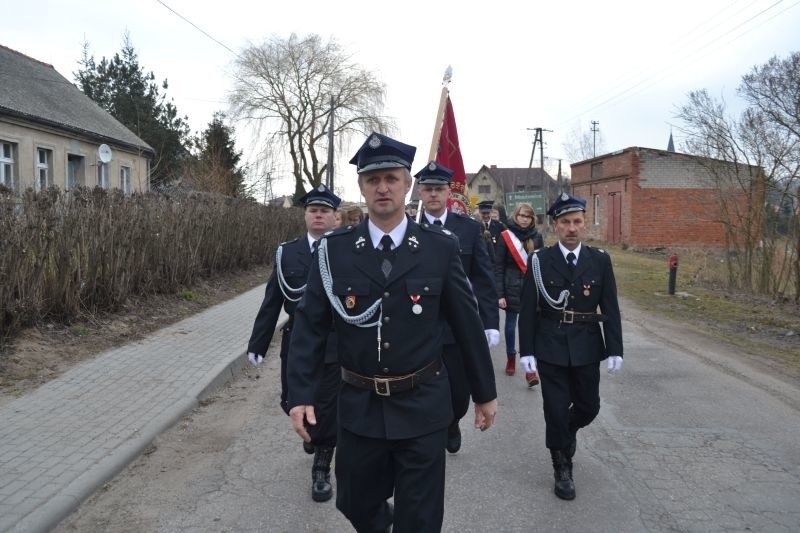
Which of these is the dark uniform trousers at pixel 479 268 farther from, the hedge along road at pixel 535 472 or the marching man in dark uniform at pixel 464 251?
the hedge along road at pixel 535 472

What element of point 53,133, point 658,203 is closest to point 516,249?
point 53,133

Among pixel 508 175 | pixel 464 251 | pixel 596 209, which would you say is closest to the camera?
pixel 464 251

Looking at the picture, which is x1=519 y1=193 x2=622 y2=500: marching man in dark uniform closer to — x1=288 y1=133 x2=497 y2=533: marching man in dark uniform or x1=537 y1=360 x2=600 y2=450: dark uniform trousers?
x1=537 y1=360 x2=600 y2=450: dark uniform trousers

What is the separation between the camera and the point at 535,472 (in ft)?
15.6

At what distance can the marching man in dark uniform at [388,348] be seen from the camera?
9.00ft

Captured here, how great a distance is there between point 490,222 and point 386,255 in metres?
6.84

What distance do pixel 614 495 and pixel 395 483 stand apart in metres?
2.10

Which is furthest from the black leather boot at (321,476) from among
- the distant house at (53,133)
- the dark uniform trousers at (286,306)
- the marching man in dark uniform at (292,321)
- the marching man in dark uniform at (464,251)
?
the distant house at (53,133)

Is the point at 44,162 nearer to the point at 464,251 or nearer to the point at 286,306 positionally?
the point at 286,306

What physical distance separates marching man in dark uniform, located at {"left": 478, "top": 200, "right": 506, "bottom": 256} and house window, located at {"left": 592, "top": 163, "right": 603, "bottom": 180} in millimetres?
33248

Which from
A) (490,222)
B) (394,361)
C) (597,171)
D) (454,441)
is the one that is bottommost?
(454,441)

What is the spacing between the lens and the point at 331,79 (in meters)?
43.4

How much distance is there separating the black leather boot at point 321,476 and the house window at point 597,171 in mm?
39462

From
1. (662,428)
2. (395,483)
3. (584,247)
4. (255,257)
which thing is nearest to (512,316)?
(662,428)
